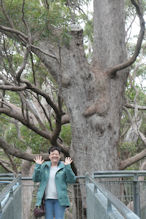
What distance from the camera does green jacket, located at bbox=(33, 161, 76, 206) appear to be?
15.1ft

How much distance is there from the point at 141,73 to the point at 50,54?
11084mm

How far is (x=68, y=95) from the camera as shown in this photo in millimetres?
8586

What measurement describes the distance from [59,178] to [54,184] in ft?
0.41

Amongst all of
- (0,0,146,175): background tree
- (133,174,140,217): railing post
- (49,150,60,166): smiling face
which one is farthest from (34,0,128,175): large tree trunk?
(49,150,60,166): smiling face

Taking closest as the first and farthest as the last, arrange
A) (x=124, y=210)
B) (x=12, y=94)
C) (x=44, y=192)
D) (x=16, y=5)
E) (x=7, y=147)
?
(x=124, y=210) → (x=44, y=192) → (x=16, y=5) → (x=7, y=147) → (x=12, y=94)

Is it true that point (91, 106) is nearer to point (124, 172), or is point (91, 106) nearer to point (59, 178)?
point (124, 172)

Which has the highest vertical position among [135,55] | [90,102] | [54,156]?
[135,55]

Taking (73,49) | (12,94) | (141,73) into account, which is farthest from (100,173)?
(141,73)

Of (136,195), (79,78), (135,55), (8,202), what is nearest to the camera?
(8,202)

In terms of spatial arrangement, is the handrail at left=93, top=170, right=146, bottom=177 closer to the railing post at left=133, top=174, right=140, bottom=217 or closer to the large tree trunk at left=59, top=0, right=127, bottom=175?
the railing post at left=133, top=174, right=140, bottom=217

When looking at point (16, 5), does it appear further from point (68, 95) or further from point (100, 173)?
point (100, 173)

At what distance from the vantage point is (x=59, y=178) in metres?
4.66

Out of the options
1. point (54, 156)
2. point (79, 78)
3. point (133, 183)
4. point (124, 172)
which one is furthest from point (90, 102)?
point (54, 156)

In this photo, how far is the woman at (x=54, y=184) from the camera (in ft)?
15.2
